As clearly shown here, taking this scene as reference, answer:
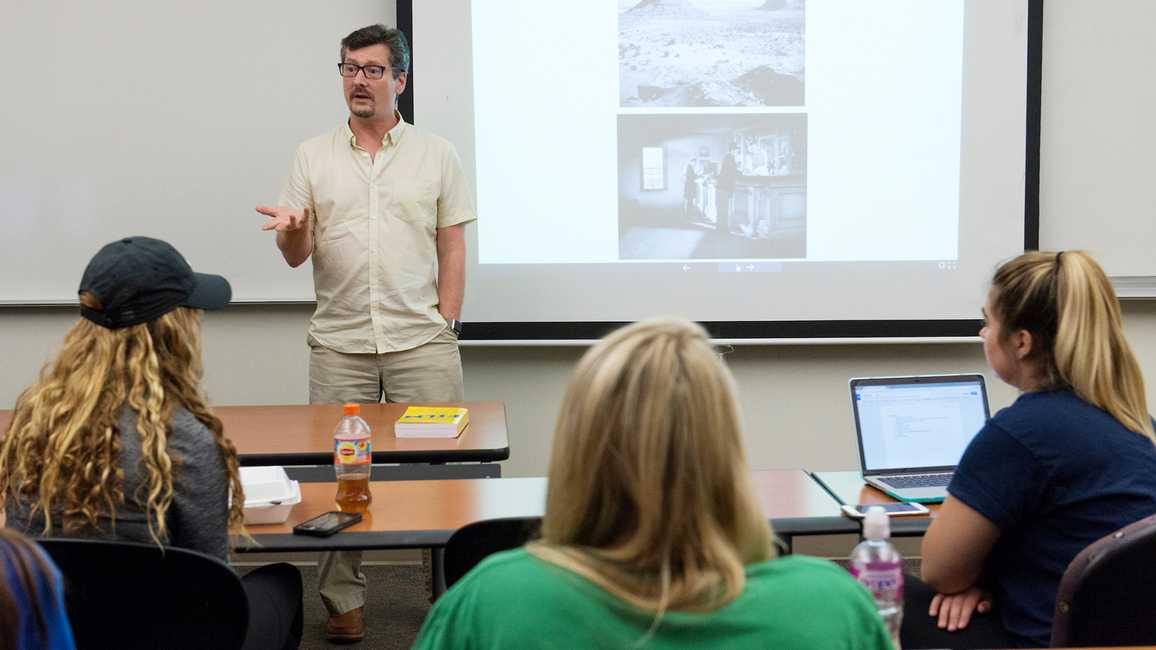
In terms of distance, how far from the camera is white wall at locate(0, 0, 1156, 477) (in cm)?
330

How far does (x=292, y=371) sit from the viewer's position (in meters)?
3.40

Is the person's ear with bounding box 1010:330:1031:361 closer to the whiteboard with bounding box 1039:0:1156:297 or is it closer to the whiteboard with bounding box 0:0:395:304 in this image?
the whiteboard with bounding box 1039:0:1156:297

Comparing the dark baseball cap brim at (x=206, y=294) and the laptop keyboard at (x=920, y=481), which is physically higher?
the dark baseball cap brim at (x=206, y=294)

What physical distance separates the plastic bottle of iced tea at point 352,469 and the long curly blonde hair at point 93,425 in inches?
16.7

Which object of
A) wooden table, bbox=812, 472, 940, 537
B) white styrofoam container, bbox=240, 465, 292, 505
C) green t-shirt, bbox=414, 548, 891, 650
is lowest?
wooden table, bbox=812, 472, 940, 537

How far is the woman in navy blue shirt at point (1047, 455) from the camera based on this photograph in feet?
4.39

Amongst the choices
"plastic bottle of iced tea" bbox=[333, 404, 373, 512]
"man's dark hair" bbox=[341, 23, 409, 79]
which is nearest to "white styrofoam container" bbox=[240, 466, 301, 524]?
"plastic bottle of iced tea" bbox=[333, 404, 373, 512]

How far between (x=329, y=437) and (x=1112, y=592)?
175 centimetres

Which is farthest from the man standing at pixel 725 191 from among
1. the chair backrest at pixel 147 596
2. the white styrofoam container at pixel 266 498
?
the chair backrest at pixel 147 596

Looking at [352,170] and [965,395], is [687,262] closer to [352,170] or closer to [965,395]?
[352,170]

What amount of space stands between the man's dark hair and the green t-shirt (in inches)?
92.7

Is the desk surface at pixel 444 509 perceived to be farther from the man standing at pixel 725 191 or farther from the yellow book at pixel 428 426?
the man standing at pixel 725 191

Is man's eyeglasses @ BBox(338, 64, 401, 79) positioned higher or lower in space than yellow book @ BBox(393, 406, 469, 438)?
higher

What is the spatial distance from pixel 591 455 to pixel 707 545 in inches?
5.0
